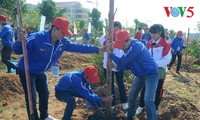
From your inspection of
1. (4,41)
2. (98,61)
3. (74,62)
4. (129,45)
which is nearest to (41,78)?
(129,45)

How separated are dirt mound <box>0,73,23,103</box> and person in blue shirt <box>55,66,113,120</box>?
2.75m

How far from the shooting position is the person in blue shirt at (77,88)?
4.29 meters

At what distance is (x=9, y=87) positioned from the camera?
7.22 m

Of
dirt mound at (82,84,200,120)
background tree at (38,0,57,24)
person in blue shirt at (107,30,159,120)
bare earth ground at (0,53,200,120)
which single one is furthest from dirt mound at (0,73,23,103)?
background tree at (38,0,57,24)

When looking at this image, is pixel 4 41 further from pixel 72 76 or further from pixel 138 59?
pixel 138 59

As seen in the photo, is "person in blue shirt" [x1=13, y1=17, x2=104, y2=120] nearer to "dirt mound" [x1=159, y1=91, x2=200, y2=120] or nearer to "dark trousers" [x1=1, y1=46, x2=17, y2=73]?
"dirt mound" [x1=159, y1=91, x2=200, y2=120]

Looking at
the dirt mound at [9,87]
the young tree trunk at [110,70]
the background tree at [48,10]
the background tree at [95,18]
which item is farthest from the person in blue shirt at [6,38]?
the background tree at [95,18]

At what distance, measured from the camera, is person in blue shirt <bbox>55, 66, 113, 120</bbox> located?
14.1 ft

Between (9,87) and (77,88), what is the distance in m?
3.50

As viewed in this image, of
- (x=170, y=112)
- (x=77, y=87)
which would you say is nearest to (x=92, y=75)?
(x=77, y=87)

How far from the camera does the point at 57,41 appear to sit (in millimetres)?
4203

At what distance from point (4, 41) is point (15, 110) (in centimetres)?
316

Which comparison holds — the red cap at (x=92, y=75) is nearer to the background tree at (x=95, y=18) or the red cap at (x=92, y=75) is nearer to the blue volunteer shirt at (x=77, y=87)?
the blue volunteer shirt at (x=77, y=87)

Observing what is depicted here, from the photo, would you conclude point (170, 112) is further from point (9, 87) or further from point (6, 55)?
point (6, 55)
